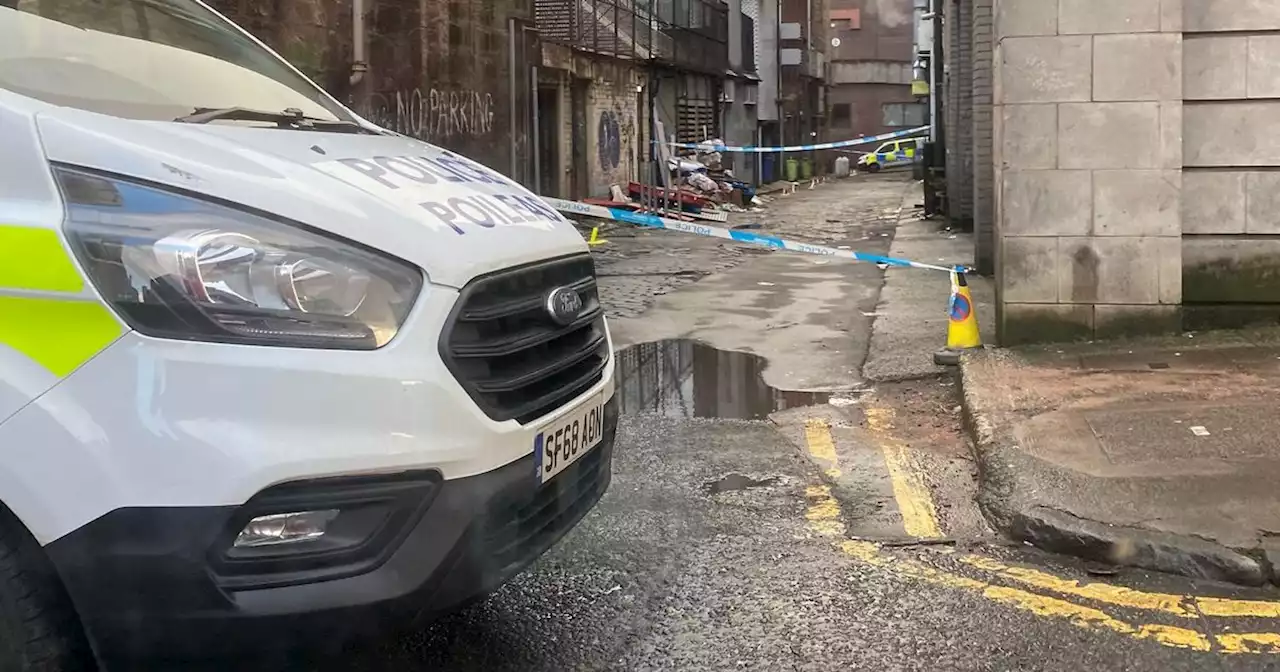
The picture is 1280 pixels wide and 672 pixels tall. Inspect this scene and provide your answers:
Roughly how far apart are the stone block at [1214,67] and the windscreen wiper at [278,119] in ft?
17.2

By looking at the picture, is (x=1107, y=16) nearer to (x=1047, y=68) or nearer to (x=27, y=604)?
(x=1047, y=68)

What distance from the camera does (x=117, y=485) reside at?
242 cm

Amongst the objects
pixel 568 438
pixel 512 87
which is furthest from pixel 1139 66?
pixel 512 87

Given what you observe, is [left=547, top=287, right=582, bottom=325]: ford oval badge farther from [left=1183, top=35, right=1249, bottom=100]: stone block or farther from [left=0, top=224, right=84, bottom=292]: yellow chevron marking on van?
[left=1183, top=35, right=1249, bottom=100]: stone block

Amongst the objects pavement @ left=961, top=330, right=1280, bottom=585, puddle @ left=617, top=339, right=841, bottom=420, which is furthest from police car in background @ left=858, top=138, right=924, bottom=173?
pavement @ left=961, top=330, right=1280, bottom=585

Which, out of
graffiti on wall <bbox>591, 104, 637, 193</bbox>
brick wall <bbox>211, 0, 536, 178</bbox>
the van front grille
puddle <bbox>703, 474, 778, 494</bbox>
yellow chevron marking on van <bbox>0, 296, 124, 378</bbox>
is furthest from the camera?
graffiti on wall <bbox>591, 104, 637, 193</bbox>

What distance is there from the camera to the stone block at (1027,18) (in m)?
6.94

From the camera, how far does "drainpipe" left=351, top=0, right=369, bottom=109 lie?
1198 cm

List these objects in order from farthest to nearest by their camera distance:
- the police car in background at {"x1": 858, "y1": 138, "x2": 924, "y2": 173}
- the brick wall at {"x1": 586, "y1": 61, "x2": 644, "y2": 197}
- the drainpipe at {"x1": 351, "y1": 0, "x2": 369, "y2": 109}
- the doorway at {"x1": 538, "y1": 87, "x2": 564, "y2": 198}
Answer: the police car in background at {"x1": 858, "y1": 138, "x2": 924, "y2": 173}
the brick wall at {"x1": 586, "y1": 61, "x2": 644, "y2": 197}
the doorway at {"x1": 538, "y1": 87, "x2": 564, "y2": 198}
the drainpipe at {"x1": 351, "y1": 0, "x2": 369, "y2": 109}

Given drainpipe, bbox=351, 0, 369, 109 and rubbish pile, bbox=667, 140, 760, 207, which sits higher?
drainpipe, bbox=351, 0, 369, 109

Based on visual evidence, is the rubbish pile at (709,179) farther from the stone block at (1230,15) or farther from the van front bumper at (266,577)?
the van front bumper at (266,577)

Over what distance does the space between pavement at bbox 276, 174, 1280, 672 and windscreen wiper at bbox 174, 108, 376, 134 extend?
4.97 feet

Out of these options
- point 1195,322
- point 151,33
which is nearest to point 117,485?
point 151,33

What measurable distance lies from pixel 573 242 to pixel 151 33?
150 cm
